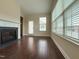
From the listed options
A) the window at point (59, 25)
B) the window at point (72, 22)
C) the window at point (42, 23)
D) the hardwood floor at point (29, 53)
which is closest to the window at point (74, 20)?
the window at point (72, 22)

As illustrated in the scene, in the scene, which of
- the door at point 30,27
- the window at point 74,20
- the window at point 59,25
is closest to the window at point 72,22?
the window at point 74,20

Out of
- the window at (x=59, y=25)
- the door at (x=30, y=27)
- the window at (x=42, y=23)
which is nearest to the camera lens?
the window at (x=59, y=25)

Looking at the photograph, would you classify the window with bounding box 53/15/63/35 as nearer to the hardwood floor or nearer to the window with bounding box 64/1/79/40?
the hardwood floor

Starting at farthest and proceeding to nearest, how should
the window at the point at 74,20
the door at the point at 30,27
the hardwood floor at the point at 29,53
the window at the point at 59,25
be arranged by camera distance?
the door at the point at 30,27 → the window at the point at 59,25 → the hardwood floor at the point at 29,53 → the window at the point at 74,20

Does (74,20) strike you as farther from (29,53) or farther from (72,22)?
(29,53)

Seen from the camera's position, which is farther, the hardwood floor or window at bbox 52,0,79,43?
the hardwood floor

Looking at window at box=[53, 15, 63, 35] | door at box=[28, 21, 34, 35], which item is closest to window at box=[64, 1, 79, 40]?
window at box=[53, 15, 63, 35]

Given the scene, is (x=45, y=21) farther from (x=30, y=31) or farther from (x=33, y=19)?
(x=30, y=31)

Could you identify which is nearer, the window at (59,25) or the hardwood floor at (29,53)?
the hardwood floor at (29,53)

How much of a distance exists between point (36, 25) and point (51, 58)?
846 centimetres

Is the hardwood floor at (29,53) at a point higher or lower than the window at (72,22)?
lower

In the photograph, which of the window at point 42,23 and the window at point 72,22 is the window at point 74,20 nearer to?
the window at point 72,22

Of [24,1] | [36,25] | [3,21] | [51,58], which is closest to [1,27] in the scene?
[3,21]

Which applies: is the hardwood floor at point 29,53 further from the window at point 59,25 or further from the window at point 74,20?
the window at point 74,20
